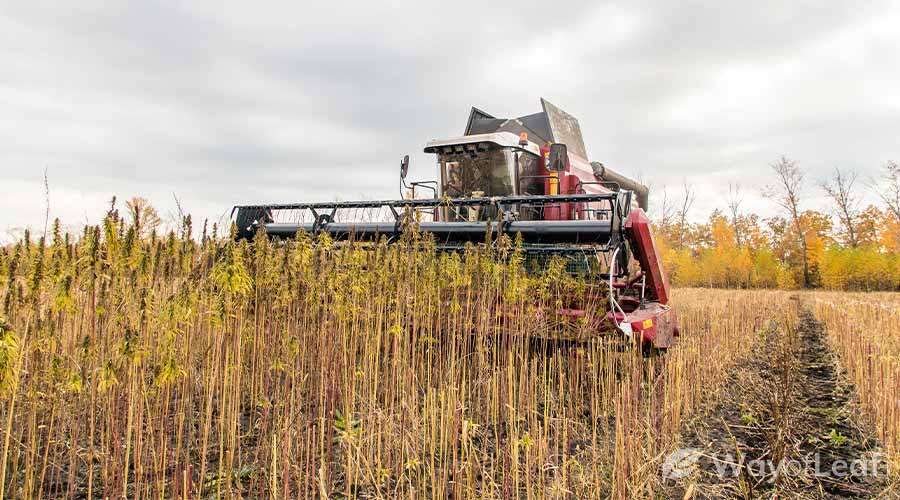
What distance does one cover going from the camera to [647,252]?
4.39m

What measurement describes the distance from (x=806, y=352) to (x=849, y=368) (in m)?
2.50

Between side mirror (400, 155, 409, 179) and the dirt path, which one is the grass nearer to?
the dirt path

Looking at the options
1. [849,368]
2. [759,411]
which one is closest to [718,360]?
[759,411]

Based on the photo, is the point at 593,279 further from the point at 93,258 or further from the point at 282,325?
the point at 93,258

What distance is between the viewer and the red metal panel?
429 cm

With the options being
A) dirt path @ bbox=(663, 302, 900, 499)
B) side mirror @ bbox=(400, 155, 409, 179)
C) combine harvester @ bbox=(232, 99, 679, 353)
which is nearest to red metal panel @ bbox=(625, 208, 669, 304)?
combine harvester @ bbox=(232, 99, 679, 353)

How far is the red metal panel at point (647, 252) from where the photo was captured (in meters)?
4.29

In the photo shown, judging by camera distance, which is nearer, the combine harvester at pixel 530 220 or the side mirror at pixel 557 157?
the combine harvester at pixel 530 220

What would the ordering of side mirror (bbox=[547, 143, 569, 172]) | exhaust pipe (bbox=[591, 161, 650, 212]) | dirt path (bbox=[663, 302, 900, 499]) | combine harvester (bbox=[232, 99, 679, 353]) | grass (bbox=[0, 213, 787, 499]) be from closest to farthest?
1. grass (bbox=[0, 213, 787, 499])
2. dirt path (bbox=[663, 302, 900, 499])
3. combine harvester (bbox=[232, 99, 679, 353])
4. side mirror (bbox=[547, 143, 569, 172])
5. exhaust pipe (bbox=[591, 161, 650, 212])

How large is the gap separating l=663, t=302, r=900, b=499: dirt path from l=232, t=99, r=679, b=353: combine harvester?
785mm

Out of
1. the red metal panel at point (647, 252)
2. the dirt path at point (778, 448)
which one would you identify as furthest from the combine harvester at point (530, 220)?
the dirt path at point (778, 448)

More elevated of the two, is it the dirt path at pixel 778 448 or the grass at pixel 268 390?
the grass at pixel 268 390

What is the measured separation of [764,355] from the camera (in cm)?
676

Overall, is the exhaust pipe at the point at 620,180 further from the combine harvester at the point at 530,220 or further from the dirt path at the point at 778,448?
the dirt path at the point at 778,448
